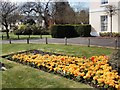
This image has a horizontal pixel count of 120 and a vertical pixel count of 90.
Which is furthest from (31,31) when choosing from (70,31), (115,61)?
(115,61)

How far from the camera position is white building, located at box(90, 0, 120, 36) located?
23.9 metres

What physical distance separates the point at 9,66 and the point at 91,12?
1869 cm

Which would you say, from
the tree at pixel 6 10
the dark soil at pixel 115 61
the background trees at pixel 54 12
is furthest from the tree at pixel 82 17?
the dark soil at pixel 115 61

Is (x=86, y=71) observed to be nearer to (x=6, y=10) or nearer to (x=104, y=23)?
(x=104, y=23)

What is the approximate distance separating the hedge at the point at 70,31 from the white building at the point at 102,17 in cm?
105

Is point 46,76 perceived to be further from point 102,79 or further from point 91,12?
point 91,12

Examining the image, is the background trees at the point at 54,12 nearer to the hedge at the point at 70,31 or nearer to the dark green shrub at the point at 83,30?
the hedge at the point at 70,31

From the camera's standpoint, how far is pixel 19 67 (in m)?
9.28

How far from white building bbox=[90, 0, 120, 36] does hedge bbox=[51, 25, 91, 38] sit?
1.05m

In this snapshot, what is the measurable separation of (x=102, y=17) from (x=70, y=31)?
4.02 m

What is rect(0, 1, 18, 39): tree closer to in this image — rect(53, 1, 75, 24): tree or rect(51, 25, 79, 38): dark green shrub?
rect(51, 25, 79, 38): dark green shrub

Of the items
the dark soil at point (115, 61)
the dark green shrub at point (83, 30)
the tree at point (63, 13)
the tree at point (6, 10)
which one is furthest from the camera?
the tree at point (63, 13)

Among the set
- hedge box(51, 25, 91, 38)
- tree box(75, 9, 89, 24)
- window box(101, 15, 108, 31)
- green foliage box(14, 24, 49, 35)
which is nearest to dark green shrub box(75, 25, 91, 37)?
hedge box(51, 25, 91, 38)

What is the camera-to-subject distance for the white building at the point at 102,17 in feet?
78.4
